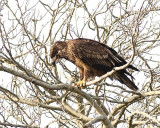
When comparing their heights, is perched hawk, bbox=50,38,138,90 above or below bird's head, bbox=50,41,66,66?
below

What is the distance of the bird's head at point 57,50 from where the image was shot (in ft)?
22.0

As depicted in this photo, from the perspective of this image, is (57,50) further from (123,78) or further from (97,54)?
(123,78)

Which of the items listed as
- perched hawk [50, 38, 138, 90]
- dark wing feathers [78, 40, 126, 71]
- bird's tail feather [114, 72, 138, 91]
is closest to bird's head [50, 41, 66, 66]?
perched hawk [50, 38, 138, 90]

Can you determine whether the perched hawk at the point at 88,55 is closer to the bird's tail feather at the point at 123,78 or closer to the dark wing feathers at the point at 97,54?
the dark wing feathers at the point at 97,54

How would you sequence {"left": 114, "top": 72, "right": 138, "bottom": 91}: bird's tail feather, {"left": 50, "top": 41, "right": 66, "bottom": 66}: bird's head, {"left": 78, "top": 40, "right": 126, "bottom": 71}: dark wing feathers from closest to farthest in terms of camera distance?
1. {"left": 114, "top": 72, "right": 138, "bottom": 91}: bird's tail feather
2. {"left": 78, "top": 40, "right": 126, "bottom": 71}: dark wing feathers
3. {"left": 50, "top": 41, "right": 66, "bottom": 66}: bird's head

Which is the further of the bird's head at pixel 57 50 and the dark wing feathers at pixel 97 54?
the bird's head at pixel 57 50

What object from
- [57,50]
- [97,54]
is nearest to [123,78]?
[97,54]

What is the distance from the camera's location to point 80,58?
6.52 m

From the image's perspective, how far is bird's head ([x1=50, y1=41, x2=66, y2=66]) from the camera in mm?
6691

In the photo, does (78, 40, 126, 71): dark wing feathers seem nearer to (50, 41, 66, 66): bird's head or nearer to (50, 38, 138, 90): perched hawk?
(50, 38, 138, 90): perched hawk

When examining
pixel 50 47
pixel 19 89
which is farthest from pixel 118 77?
pixel 19 89

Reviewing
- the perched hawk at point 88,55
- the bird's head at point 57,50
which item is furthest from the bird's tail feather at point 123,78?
the bird's head at point 57,50

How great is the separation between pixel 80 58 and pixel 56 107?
1.03 metres

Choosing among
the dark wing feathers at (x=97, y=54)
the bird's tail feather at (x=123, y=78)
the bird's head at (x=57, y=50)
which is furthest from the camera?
the bird's head at (x=57, y=50)
